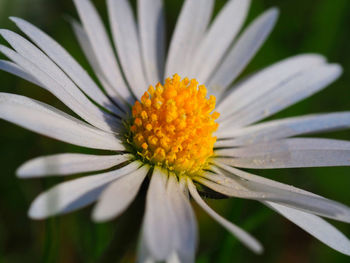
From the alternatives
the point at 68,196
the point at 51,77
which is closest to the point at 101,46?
the point at 51,77

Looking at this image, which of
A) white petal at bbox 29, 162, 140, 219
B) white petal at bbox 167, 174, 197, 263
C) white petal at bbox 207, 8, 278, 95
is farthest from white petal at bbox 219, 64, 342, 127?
white petal at bbox 29, 162, 140, 219

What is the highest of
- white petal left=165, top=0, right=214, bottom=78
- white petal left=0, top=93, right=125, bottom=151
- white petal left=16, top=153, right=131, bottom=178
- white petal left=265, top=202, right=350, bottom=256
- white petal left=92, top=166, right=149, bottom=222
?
white petal left=165, top=0, right=214, bottom=78

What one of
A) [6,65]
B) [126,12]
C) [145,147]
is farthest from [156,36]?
[6,65]

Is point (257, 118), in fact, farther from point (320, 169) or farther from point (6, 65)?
point (6, 65)

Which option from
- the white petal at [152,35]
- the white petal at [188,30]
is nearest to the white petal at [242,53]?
the white petal at [188,30]

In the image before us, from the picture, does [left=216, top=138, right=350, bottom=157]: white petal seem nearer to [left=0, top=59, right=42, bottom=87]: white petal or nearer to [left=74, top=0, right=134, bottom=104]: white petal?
[left=74, top=0, right=134, bottom=104]: white petal

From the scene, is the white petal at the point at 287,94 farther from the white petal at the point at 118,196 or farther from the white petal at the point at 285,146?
the white petal at the point at 118,196

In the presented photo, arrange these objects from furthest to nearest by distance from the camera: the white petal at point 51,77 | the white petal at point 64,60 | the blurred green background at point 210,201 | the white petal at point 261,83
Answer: the white petal at point 261,83
the blurred green background at point 210,201
the white petal at point 64,60
the white petal at point 51,77
